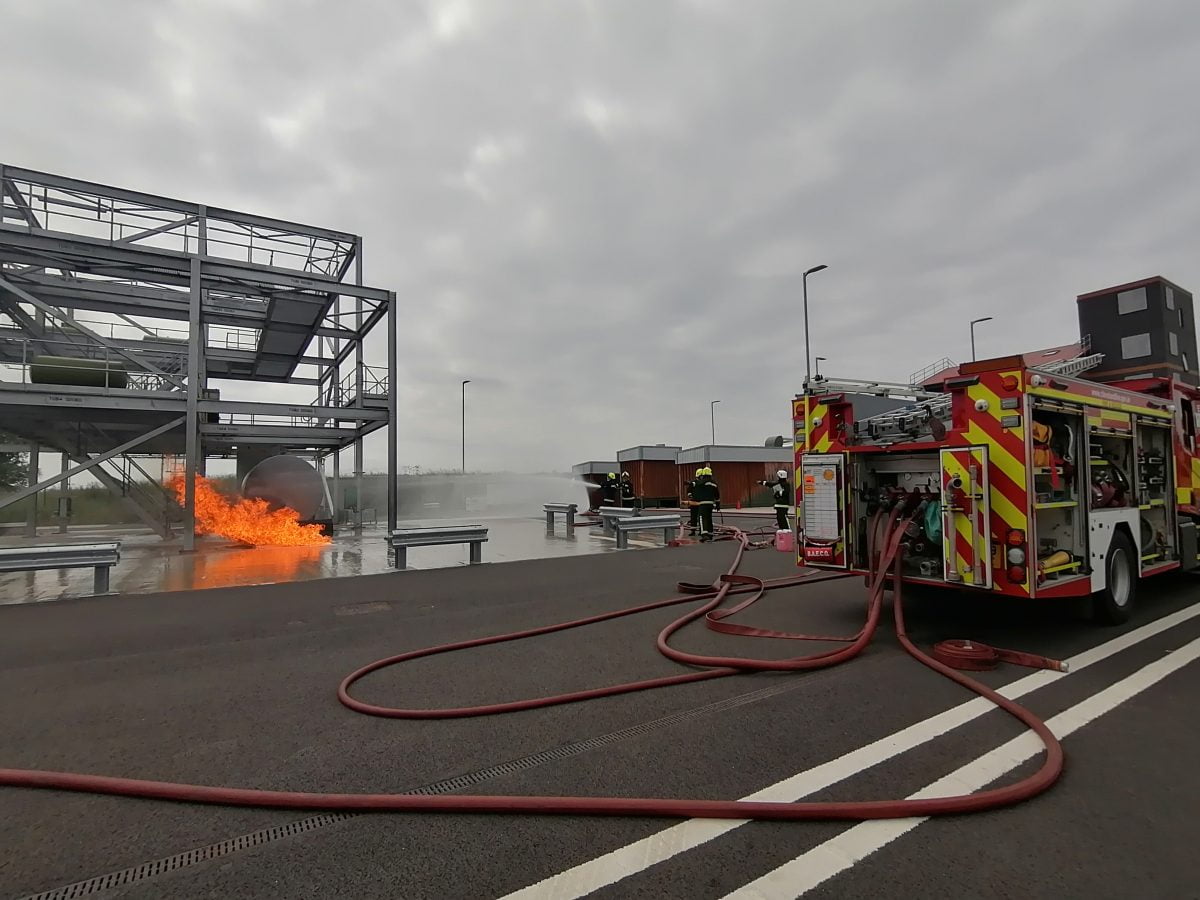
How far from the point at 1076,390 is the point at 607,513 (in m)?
12.1

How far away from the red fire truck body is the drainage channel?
2879mm

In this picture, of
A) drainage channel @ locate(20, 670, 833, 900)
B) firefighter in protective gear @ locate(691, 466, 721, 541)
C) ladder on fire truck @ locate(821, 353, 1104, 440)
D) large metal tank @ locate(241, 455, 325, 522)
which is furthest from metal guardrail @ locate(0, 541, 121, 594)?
firefighter in protective gear @ locate(691, 466, 721, 541)

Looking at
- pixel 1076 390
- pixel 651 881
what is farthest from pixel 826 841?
pixel 1076 390

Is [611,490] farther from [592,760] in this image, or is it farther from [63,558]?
[592,760]

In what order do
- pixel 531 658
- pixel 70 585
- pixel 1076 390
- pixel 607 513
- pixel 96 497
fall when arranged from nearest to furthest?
pixel 531 658, pixel 1076 390, pixel 70 585, pixel 607 513, pixel 96 497

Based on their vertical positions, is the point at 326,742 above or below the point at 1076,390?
below

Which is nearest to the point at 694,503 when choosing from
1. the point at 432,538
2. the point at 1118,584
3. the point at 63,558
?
the point at 432,538

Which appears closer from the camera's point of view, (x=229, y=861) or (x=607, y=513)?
(x=229, y=861)

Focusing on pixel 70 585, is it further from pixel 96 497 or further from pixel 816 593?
pixel 96 497

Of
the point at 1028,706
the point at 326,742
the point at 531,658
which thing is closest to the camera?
the point at 326,742

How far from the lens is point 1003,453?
5008 millimetres

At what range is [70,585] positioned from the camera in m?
9.05

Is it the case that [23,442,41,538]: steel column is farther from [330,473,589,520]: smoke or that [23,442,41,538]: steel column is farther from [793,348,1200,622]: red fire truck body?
[793,348,1200,622]: red fire truck body

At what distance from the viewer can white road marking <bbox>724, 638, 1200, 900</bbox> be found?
6.95 feet
